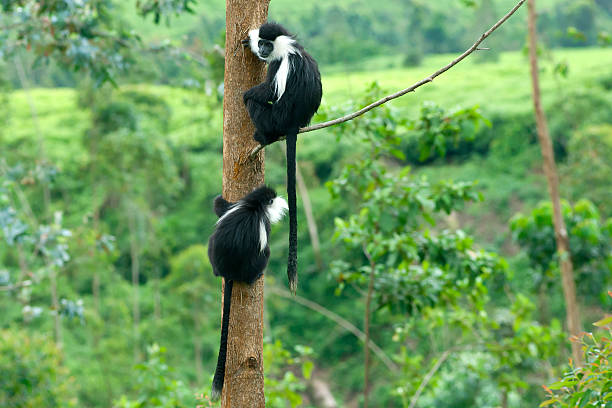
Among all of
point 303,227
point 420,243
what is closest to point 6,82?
point 303,227

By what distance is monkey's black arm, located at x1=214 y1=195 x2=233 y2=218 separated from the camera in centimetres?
237

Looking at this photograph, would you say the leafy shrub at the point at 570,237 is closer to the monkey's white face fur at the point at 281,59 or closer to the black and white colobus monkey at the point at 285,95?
the black and white colobus monkey at the point at 285,95

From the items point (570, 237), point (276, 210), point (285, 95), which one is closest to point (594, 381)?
point (276, 210)

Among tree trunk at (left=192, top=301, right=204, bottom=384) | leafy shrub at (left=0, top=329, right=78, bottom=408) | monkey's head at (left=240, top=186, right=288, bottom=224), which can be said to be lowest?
tree trunk at (left=192, top=301, right=204, bottom=384)

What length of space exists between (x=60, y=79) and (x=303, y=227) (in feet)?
49.7

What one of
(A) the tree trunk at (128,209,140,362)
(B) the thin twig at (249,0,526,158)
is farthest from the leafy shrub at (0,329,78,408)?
(A) the tree trunk at (128,209,140,362)

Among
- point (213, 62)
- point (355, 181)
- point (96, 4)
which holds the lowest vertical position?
point (355, 181)

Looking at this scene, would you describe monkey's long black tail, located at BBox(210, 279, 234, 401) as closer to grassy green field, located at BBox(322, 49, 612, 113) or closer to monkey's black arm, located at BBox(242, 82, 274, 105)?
monkey's black arm, located at BBox(242, 82, 274, 105)

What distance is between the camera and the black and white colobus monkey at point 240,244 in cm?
223

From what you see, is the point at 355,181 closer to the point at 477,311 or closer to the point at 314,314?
the point at 477,311

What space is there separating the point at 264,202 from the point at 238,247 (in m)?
0.22

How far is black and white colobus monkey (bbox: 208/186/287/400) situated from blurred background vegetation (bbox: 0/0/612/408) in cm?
62

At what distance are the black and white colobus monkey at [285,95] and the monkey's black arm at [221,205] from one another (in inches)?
10.4

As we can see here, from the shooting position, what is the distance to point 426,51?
1002 inches
